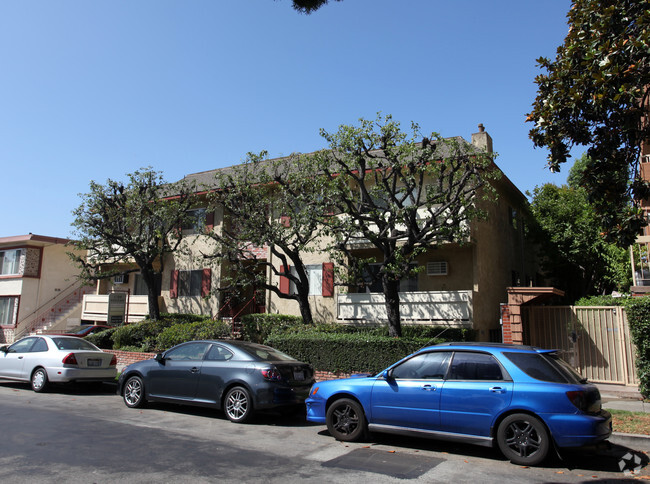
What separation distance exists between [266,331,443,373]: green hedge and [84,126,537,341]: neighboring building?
393 cm

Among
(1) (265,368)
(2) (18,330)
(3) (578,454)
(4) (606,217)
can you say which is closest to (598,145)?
(4) (606,217)

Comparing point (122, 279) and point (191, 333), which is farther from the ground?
point (122, 279)

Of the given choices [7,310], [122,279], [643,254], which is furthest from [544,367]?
[7,310]

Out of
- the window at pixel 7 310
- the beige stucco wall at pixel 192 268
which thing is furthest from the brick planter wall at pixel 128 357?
the window at pixel 7 310

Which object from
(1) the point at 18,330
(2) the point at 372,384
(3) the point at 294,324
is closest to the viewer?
(2) the point at 372,384

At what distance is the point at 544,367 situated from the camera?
646 cm

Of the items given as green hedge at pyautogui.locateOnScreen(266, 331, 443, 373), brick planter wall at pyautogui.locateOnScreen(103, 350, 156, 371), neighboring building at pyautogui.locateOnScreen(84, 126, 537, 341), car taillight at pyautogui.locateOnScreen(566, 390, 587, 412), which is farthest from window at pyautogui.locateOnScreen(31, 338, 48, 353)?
car taillight at pyautogui.locateOnScreen(566, 390, 587, 412)

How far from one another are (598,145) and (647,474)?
5484mm

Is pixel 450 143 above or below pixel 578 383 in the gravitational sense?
above

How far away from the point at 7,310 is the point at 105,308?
909 cm

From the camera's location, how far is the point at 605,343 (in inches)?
514

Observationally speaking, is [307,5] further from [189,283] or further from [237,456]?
[189,283]

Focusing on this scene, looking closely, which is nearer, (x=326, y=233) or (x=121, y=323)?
(x=326, y=233)

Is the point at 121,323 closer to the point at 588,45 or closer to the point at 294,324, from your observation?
the point at 294,324
